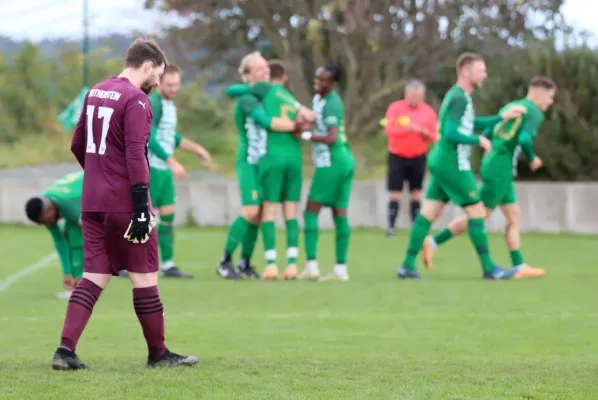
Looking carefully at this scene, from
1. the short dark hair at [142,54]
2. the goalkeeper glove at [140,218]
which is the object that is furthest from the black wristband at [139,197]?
the short dark hair at [142,54]

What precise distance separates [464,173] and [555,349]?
14.0 feet

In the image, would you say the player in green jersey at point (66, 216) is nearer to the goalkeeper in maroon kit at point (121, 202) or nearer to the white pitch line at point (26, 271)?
the white pitch line at point (26, 271)

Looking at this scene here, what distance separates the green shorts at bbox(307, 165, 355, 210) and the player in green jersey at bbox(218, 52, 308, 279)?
21.2 inches

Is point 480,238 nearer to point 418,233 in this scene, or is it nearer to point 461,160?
point 418,233

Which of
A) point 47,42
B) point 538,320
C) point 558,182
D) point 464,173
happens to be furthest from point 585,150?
point 47,42

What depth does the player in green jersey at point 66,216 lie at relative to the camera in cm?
1045

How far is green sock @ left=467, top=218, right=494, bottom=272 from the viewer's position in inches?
483

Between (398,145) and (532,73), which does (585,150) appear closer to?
(532,73)

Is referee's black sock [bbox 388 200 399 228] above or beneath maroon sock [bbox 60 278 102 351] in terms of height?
beneath

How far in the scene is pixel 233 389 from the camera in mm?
6301

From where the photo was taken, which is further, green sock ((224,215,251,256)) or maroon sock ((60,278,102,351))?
green sock ((224,215,251,256))

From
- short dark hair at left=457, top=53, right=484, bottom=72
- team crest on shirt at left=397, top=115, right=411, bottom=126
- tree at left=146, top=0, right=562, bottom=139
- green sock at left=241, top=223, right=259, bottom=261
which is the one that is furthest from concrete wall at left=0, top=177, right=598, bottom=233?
short dark hair at left=457, top=53, right=484, bottom=72

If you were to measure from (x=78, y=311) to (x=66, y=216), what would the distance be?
358 centimetres

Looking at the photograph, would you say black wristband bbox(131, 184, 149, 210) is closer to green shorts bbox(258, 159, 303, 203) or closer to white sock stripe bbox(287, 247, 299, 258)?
green shorts bbox(258, 159, 303, 203)
